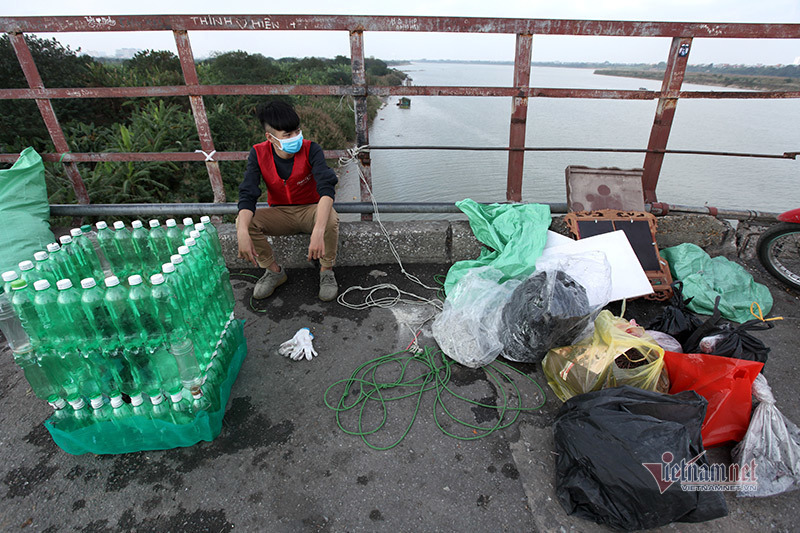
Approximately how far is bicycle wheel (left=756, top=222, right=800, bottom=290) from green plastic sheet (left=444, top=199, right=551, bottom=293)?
5.95 feet

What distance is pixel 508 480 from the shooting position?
1.78 meters

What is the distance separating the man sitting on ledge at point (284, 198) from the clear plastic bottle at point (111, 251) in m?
0.70

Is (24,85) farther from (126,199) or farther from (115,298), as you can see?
(115,298)

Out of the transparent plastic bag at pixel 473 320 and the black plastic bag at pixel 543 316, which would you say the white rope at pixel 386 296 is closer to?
the transparent plastic bag at pixel 473 320

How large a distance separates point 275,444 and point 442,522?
2.89ft

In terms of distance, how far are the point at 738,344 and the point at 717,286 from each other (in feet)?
4.33

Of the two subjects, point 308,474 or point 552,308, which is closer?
point 308,474

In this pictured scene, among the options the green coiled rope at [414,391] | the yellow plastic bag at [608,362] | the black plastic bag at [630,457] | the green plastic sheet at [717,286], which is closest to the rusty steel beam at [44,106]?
the green coiled rope at [414,391]

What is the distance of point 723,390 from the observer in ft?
5.78

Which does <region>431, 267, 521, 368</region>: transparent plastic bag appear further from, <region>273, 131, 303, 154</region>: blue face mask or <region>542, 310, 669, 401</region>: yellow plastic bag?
<region>273, 131, 303, 154</region>: blue face mask

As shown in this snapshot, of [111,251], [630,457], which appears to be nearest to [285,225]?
[111,251]

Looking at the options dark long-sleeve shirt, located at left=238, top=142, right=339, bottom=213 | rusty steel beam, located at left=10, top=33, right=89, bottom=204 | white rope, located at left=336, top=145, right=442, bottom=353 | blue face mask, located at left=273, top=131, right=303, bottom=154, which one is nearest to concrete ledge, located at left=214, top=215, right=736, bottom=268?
white rope, located at left=336, top=145, right=442, bottom=353

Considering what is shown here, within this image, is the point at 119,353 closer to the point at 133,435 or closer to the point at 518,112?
the point at 133,435

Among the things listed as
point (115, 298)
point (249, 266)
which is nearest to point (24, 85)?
point (249, 266)
